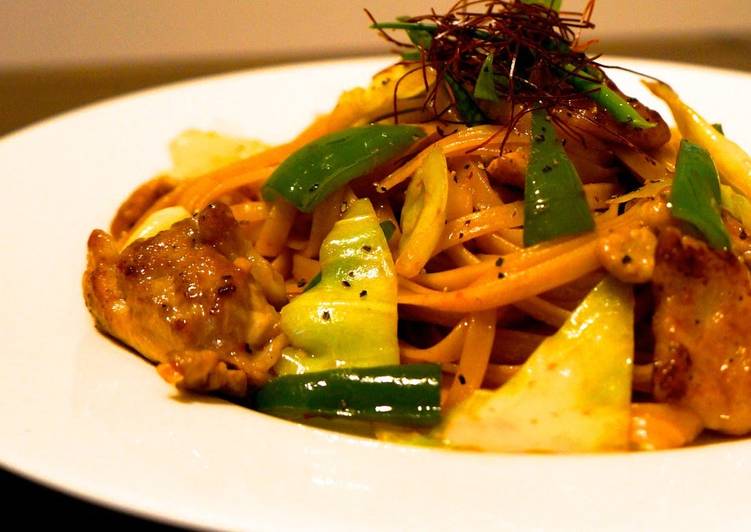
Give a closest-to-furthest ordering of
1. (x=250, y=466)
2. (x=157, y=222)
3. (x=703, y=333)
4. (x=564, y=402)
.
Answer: (x=250, y=466)
(x=564, y=402)
(x=703, y=333)
(x=157, y=222)

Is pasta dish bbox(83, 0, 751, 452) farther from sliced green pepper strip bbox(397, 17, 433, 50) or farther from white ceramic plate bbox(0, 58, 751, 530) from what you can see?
white ceramic plate bbox(0, 58, 751, 530)

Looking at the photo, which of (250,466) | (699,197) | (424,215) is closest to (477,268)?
(424,215)

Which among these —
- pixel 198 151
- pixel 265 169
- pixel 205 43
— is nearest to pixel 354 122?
pixel 265 169

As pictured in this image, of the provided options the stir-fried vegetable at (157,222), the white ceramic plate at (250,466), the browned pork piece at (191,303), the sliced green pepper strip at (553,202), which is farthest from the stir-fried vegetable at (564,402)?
the stir-fried vegetable at (157,222)

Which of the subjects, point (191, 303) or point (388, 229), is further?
point (388, 229)

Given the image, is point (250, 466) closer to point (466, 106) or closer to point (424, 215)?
point (424, 215)

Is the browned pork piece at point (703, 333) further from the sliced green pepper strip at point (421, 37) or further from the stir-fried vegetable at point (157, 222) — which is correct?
the stir-fried vegetable at point (157, 222)
